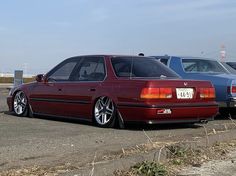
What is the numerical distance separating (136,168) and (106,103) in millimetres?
3753

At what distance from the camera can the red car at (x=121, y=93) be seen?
347 inches

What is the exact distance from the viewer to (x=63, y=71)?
34.6 ft

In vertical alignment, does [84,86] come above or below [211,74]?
below

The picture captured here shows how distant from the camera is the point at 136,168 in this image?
5672 mm

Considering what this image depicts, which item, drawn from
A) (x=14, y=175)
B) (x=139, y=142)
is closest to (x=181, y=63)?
(x=139, y=142)

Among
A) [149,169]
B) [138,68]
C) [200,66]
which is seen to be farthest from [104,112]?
[149,169]

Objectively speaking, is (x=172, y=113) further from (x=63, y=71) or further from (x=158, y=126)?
(x=63, y=71)

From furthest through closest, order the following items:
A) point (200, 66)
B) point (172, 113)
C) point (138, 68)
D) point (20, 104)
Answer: point (200, 66) → point (20, 104) → point (138, 68) → point (172, 113)

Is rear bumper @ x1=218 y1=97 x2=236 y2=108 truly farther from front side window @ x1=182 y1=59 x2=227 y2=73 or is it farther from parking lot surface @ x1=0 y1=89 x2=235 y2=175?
front side window @ x1=182 y1=59 x2=227 y2=73

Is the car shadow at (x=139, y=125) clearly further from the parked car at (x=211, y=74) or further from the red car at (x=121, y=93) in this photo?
the parked car at (x=211, y=74)

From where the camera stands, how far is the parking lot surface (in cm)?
613

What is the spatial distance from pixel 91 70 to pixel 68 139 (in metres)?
2.47

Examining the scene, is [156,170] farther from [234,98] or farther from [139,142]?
[234,98]

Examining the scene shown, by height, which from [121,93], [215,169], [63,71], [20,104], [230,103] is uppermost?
[63,71]
